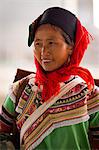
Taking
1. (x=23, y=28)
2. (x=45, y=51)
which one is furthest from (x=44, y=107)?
(x=23, y=28)

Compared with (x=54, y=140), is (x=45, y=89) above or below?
above

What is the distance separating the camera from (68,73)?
0.95m

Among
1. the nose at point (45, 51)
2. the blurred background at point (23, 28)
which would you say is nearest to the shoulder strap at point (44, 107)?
the nose at point (45, 51)

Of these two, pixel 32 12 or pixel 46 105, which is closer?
pixel 46 105

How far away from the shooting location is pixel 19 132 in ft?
3.19

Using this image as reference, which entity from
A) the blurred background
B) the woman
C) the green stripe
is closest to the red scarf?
the woman

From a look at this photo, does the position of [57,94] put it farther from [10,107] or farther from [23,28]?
[23,28]

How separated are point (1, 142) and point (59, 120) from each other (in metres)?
0.19

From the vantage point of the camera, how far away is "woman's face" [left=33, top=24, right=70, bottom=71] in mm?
906

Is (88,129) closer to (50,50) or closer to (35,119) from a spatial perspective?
(35,119)

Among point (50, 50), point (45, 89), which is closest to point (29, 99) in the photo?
point (45, 89)

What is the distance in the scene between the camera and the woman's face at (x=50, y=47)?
0.91m

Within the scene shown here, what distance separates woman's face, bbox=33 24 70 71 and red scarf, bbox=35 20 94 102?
2 centimetres

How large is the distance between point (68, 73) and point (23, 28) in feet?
1.65
